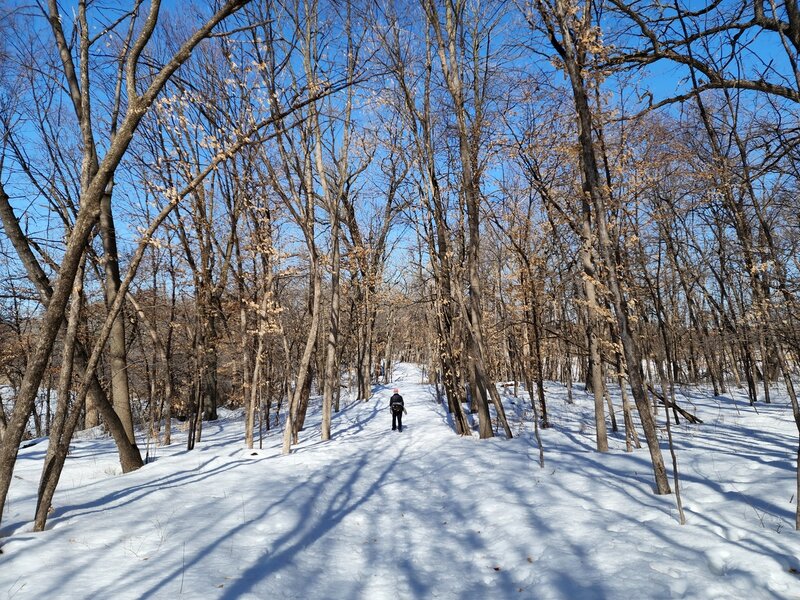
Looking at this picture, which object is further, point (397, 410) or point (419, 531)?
point (397, 410)

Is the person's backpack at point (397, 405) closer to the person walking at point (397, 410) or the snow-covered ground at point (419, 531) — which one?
the person walking at point (397, 410)

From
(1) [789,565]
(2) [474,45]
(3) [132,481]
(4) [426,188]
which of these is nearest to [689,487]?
(1) [789,565]

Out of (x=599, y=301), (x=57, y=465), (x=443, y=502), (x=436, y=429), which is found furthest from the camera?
(x=436, y=429)

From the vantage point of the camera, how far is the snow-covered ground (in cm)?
359

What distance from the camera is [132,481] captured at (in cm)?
732

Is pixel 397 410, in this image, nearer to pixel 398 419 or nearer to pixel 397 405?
pixel 397 405

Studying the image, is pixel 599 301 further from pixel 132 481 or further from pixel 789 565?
pixel 132 481

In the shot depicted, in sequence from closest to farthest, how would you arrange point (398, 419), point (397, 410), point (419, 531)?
point (419, 531)
point (397, 410)
point (398, 419)

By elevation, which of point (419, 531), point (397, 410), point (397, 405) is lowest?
point (419, 531)

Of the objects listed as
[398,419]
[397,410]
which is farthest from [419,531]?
[398,419]

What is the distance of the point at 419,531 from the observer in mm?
5477

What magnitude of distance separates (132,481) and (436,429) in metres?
8.95

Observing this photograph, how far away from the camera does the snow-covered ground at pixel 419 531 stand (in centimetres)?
359

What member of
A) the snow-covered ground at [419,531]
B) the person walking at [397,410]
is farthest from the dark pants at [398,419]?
the snow-covered ground at [419,531]
